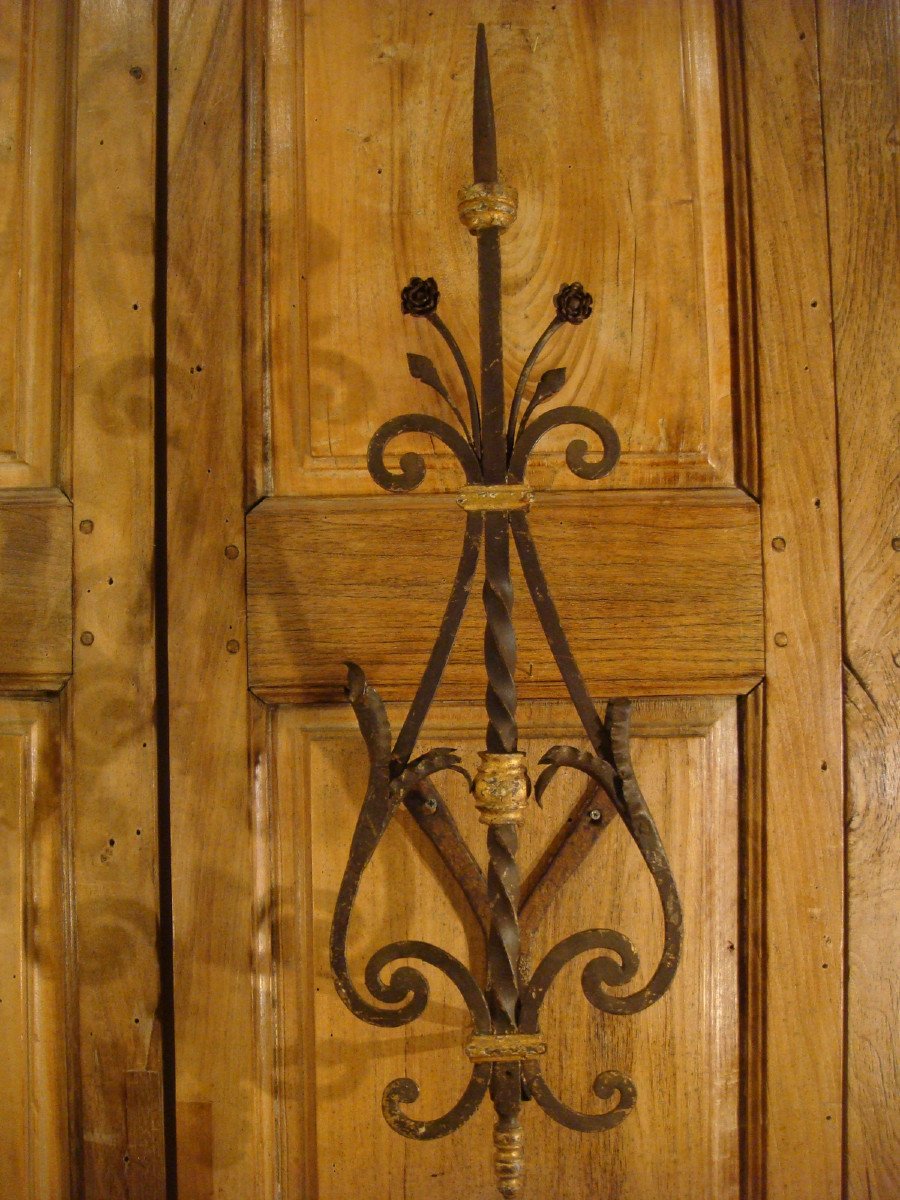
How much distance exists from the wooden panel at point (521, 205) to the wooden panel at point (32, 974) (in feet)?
0.95

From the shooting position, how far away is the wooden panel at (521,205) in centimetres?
66

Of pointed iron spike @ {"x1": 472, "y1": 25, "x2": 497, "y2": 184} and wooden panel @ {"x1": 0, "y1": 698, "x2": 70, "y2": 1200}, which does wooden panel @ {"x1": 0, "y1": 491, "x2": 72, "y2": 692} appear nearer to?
wooden panel @ {"x1": 0, "y1": 698, "x2": 70, "y2": 1200}

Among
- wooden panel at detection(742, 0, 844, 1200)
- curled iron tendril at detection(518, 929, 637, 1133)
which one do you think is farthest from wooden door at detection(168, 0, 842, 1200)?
curled iron tendril at detection(518, 929, 637, 1133)

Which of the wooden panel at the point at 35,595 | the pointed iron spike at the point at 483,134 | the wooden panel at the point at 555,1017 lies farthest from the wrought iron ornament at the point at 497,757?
the wooden panel at the point at 35,595

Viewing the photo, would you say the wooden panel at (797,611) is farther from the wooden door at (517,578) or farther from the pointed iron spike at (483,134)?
the pointed iron spike at (483,134)

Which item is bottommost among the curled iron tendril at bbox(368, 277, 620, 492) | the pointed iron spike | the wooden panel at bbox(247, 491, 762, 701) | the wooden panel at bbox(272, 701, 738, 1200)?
the wooden panel at bbox(272, 701, 738, 1200)

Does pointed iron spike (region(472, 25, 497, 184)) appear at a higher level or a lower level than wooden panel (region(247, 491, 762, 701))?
higher

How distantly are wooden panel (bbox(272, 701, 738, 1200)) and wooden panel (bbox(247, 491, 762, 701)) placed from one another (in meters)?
0.04

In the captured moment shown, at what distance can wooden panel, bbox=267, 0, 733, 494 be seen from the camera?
2.17 feet

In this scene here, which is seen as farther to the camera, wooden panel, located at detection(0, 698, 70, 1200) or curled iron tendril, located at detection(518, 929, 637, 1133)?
wooden panel, located at detection(0, 698, 70, 1200)

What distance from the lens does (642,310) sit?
0.66 meters

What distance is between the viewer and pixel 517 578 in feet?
2.11

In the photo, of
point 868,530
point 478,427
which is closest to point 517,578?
point 478,427

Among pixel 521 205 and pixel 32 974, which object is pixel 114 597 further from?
pixel 521 205
